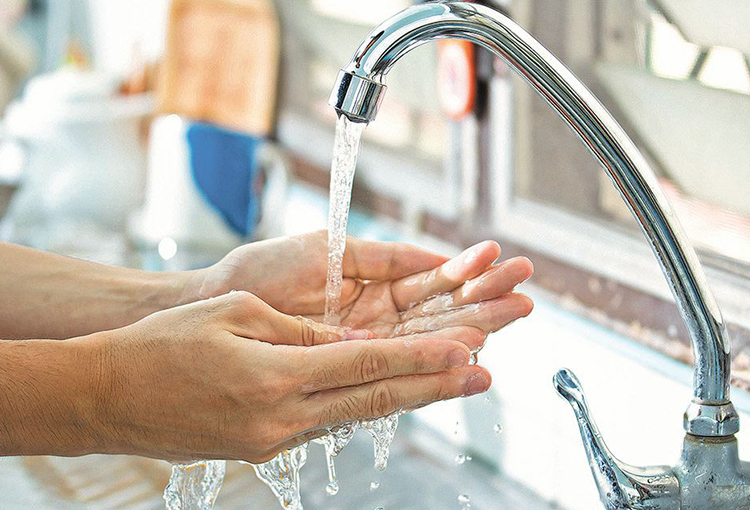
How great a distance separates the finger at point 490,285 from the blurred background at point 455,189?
251mm

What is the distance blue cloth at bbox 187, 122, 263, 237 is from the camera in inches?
72.8

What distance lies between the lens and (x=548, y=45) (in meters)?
1.26

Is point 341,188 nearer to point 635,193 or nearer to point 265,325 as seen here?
point 265,325

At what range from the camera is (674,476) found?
84cm

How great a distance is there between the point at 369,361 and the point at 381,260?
278 mm

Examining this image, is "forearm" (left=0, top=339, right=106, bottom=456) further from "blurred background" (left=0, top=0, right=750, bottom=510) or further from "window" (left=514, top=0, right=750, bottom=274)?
"window" (left=514, top=0, right=750, bottom=274)

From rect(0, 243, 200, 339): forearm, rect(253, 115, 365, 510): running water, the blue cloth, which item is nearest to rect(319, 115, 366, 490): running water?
rect(253, 115, 365, 510): running water

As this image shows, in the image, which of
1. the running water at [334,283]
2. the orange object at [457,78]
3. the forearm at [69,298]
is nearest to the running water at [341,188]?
the running water at [334,283]

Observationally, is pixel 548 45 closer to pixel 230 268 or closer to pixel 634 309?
pixel 634 309

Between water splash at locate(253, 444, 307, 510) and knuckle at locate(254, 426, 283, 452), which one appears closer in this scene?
knuckle at locate(254, 426, 283, 452)

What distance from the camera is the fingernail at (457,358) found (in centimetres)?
80

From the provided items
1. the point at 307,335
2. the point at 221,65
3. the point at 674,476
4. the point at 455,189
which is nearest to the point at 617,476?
the point at 674,476

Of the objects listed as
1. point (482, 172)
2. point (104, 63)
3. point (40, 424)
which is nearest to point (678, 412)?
point (482, 172)

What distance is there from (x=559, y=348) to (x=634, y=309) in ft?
0.40
